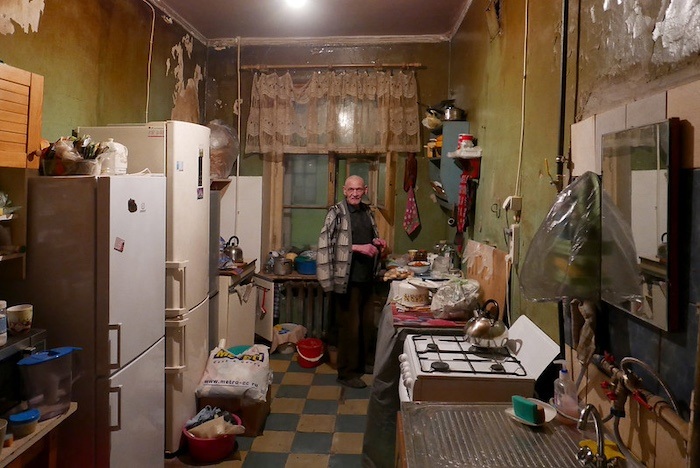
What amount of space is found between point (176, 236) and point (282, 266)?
1924 mm

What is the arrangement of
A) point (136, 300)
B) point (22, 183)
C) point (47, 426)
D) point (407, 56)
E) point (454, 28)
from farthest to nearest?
point (407, 56)
point (454, 28)
point (136, 300)
point (22, 183)
point (47, 426)

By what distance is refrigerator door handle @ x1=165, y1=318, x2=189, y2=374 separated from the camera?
2.82 meters

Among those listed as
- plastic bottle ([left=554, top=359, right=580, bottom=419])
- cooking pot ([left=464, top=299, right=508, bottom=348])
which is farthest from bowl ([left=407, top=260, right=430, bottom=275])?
plastic bottle ([left=554, top=359, right=580, bottom=419])

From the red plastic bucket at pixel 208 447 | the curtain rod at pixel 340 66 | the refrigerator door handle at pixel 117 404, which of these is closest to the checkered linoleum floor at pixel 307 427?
the red plastic bucket at pixel 208 447

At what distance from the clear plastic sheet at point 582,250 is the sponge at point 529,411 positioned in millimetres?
316

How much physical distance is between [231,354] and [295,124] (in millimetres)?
2419

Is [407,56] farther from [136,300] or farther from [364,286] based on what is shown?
[136,300]

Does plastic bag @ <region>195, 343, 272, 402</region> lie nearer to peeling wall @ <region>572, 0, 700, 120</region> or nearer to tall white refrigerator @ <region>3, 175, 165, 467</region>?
tall white refrigerator @ <region>3, 175, 165, 467</region>

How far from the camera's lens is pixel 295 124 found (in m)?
4.84

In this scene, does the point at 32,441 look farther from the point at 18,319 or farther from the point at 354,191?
the point at 354,191

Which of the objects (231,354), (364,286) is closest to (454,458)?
(231,354)

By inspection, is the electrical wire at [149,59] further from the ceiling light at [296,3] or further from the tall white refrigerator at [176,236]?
the ceiling light at [296,3]

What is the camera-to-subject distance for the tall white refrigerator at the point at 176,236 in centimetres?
281

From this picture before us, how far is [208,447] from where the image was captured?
110 inches
